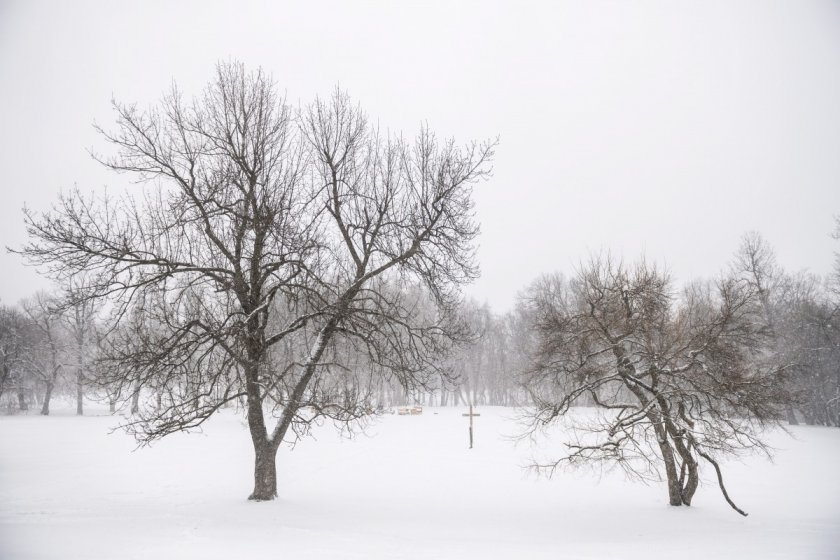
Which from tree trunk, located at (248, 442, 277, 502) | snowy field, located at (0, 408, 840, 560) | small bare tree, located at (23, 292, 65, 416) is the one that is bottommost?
snowy field, located at (0, 408, 840, 560)

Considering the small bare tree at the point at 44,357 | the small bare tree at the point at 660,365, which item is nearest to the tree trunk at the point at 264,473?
the small bare tree at the point at 660,365

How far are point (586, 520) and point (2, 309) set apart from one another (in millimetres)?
58206

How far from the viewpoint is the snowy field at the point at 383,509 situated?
846 cm

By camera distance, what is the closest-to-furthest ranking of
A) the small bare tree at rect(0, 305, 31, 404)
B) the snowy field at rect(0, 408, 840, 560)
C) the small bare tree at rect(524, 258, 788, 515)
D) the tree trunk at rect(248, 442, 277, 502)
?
1. the snowy field at rect(0, 408, 840, 560)
2. the small bare tree at rect(524, 258, 788, 515)
3. the tree trunk at rect(248, 442, 277, 502)
4. the small bare tree at rect(0, 305, 31, 404)

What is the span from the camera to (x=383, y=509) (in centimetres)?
1261

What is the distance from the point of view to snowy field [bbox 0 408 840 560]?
8.46m

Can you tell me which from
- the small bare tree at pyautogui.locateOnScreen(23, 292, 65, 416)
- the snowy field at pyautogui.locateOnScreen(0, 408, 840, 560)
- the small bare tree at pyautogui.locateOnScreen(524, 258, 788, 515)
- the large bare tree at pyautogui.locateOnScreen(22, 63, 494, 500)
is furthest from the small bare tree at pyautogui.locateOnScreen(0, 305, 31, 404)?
the small bare tree at pyautogui.locateOnScreen(524, 258, 788, 515)

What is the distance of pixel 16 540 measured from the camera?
7871 millimetres

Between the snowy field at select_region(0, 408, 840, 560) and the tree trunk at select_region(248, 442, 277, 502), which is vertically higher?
the tree trunk at select_region(248, 442, 277, 502)

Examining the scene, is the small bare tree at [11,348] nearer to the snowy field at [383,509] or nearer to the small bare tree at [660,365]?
the snowy field at [383,509]

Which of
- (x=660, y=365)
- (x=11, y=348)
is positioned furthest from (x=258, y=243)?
(x=11, y=348)

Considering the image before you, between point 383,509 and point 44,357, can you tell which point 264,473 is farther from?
point 44,357

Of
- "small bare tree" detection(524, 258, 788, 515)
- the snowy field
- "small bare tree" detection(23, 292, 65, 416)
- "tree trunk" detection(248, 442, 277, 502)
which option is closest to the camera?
the snowy field

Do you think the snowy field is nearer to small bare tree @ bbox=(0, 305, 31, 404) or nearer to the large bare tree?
the large bare tree
